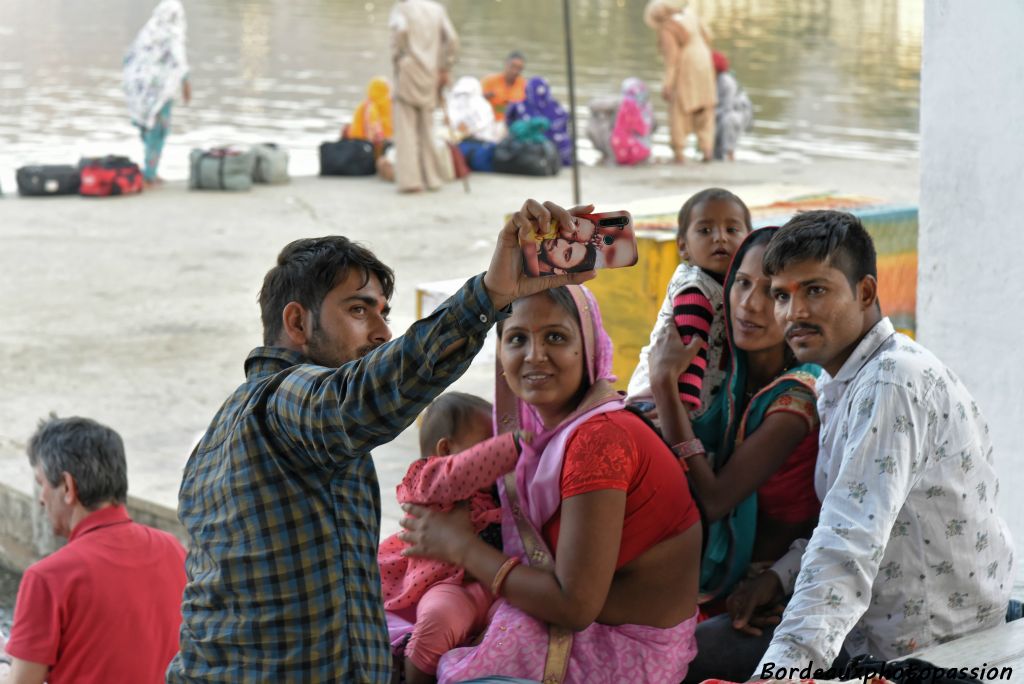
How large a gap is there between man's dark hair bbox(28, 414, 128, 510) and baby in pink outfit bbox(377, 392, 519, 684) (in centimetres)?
76

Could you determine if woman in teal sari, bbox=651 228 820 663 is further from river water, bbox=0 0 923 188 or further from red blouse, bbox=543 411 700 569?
river water, bbox=0 0 923 188

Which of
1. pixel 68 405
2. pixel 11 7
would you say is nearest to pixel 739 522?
pixel 68 405

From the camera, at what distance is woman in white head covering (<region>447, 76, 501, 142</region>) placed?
13.8 m

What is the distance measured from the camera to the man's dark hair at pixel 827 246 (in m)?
2.48

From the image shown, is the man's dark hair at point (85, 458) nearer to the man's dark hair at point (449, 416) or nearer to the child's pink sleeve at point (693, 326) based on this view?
the man's dark hair at point (449, 416)

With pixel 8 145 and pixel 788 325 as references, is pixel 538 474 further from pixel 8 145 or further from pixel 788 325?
pixel 8 145

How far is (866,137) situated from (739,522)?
14082 millimetres

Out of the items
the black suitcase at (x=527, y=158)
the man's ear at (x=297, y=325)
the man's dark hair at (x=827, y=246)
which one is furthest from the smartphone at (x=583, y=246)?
the black suitcase at (x=527, y=158)

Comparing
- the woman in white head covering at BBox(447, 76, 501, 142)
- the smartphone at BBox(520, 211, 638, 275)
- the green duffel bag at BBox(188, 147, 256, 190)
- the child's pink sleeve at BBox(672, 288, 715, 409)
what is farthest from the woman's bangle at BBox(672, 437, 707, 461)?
the woman in white head covering at BBox(447, 76, 501, 142)

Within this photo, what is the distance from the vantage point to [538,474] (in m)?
2.53

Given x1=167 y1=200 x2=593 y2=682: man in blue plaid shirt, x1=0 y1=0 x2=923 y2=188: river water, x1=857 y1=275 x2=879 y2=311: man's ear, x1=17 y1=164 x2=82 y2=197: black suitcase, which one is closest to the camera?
x1=167 y1=200 x2=593 y2=682: man in blue plaid shirt

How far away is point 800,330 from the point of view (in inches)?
98.4

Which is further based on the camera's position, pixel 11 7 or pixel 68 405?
pixel 11 7

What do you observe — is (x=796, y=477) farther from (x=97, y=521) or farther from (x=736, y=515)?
(x=97, y=521)
